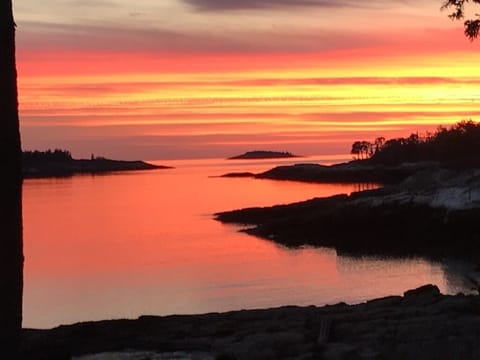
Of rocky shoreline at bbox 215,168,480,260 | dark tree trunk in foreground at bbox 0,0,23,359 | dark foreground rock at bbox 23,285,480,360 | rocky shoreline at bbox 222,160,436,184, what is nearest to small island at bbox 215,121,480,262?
rocky shoreline at bbox 215,168,480,260

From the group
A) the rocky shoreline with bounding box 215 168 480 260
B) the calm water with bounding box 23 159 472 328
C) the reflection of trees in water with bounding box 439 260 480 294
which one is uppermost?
the rocky shoreline with bounding box 215 168 480 260

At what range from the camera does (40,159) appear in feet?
570

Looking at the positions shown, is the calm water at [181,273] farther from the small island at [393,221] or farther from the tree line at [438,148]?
the tree line at [438,148]

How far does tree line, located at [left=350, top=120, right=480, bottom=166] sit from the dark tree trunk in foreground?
73267 millimetres

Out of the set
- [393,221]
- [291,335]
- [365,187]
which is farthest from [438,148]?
[291,335]

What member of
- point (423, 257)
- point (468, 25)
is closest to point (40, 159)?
point (423, 257)

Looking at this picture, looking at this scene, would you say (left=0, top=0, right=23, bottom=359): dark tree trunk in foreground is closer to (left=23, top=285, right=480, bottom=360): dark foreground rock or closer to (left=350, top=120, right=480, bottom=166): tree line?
(left=23, top=285, right=480, bottom=360): dark foreground rock

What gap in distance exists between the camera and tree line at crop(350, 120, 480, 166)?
279ft

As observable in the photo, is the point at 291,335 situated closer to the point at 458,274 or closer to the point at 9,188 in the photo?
the point at 9,188

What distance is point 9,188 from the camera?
17.8 feet

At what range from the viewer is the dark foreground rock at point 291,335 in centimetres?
920

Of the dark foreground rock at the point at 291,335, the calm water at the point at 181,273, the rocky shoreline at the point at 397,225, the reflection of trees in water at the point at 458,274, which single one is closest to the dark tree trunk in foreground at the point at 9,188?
the dark foreground rock at the point at 291,335

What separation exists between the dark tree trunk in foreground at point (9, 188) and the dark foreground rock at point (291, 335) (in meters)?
3.42

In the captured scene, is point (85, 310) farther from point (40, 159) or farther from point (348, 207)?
point (40, 159)
